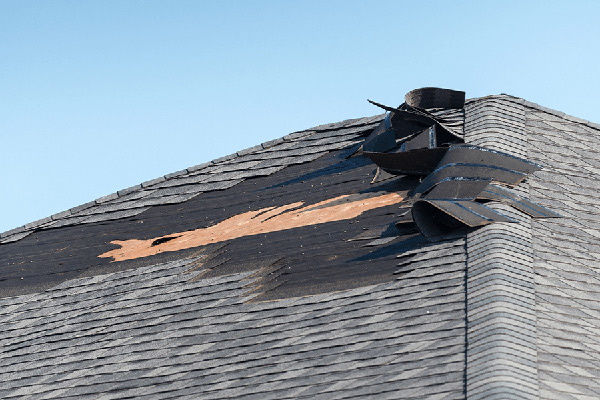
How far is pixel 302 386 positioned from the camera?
12.5 metres

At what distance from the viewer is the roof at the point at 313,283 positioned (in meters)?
12.2

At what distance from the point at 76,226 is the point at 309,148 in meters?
4.61

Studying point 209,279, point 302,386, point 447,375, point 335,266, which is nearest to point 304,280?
point 335,266

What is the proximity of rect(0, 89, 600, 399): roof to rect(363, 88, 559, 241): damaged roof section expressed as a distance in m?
0.20

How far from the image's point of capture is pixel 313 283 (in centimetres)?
1507

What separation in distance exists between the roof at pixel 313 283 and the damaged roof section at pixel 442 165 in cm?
20

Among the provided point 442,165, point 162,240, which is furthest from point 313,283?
point 162,240

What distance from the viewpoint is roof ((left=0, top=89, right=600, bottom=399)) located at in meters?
12.2

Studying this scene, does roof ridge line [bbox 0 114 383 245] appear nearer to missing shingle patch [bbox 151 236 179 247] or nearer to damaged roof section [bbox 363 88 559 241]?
damaged roof section [bbox 363 88 559 241]

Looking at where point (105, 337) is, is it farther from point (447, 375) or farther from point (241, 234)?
point (447, 375)

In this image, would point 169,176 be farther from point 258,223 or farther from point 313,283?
point 313,283

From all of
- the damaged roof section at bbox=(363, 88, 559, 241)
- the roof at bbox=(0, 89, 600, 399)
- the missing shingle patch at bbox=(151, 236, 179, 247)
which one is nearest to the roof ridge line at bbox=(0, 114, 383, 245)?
the roof at bbox=(0, 89, 600, 399)

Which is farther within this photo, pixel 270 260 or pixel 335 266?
pixel 270 260

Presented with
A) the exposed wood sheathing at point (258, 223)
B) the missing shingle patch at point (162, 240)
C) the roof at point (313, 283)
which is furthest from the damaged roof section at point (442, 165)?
the missing shingle patch at point (162, 240)
